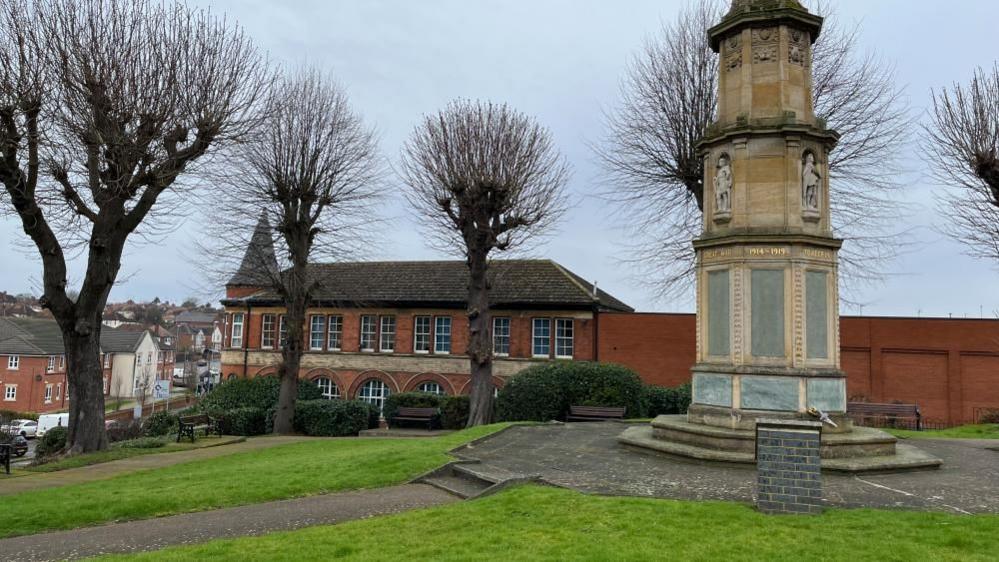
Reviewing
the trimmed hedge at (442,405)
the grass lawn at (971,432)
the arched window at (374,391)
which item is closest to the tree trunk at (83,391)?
the trimmed hedge at (442,405)

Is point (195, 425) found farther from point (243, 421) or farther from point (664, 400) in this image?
point (664, 400)

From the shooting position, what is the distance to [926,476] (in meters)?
9.65

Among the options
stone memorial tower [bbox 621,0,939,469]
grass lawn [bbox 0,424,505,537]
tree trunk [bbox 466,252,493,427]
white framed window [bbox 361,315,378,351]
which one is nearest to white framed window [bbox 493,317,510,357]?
white framed window [bbox 361,315,378,351]

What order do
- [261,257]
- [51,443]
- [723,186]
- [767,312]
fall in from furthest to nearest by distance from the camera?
[261,257] → [51,443] → [723,186] → [767,312]

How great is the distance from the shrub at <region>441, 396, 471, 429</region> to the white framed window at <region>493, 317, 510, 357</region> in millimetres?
5253

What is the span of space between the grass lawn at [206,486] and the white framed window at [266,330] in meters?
20.2

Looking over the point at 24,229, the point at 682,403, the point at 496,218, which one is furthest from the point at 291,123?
the point at 682,403

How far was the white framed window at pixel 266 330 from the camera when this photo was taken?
3322cm

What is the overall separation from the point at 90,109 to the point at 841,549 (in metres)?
15.1

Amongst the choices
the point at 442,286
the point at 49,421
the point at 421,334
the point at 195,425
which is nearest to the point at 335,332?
the point at 421,334

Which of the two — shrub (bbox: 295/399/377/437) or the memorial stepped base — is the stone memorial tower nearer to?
the memorial stepped base

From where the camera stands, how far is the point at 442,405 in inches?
947

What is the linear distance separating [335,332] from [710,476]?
2508 centimetres

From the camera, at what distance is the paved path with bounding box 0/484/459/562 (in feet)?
23.1
